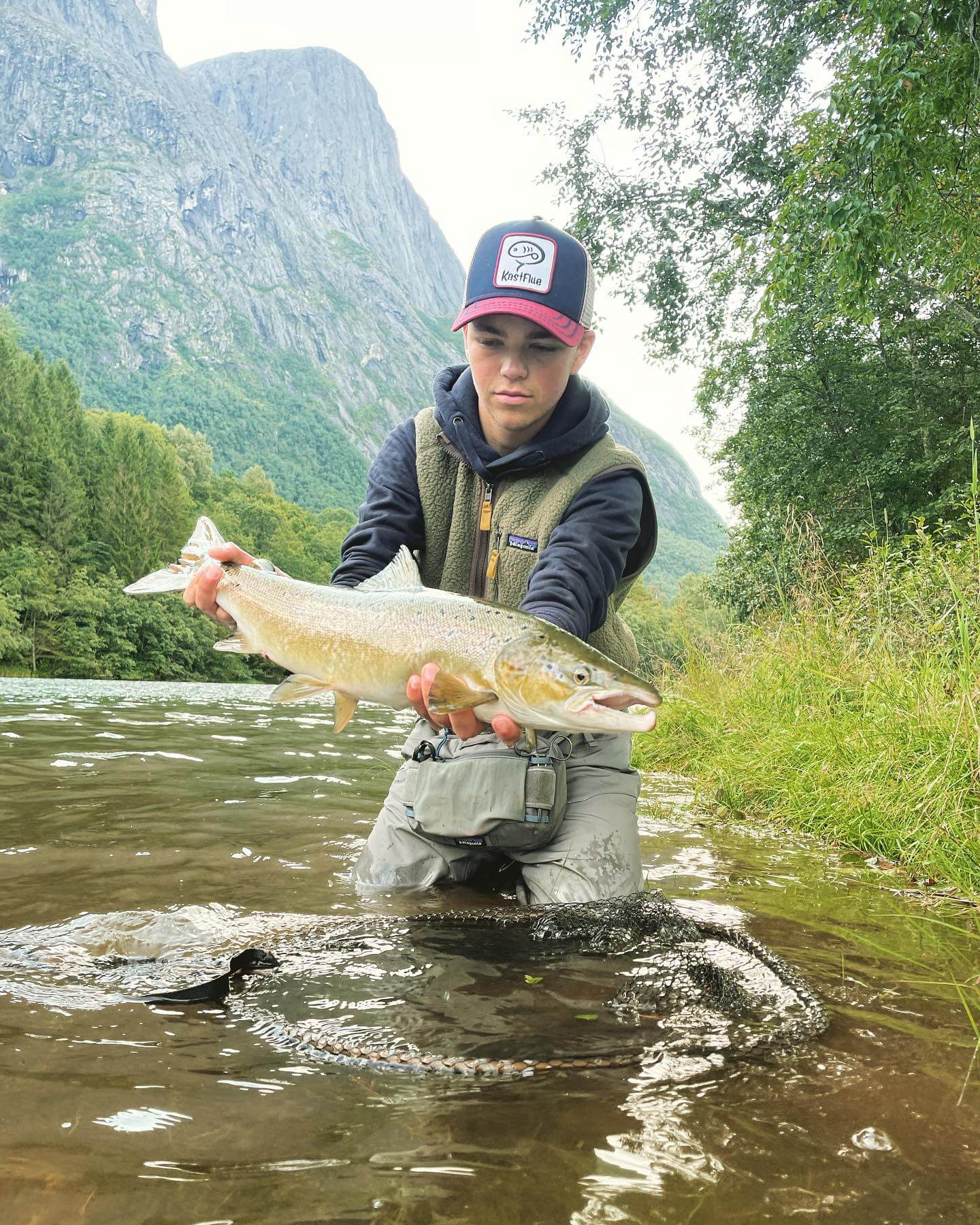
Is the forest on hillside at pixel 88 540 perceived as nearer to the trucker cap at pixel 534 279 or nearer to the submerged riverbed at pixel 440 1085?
the submerged riverbed at pixel 440 1085

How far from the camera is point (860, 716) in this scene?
5.65m

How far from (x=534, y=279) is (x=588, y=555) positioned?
1116 millimetres

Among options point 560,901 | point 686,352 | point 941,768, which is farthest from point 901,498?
point 560,901

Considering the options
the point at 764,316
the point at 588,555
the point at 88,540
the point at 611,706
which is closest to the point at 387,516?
the point at 588,555

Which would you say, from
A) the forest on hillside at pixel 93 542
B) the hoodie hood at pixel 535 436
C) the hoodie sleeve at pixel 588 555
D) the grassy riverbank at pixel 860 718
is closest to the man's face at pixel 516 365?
the hoodie hood at pixel 535 436

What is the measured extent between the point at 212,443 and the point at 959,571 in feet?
583

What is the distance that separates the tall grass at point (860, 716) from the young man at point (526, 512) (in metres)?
1.47

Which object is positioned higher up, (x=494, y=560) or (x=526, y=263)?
(x=526, y=263)

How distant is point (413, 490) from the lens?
4191 millimetres

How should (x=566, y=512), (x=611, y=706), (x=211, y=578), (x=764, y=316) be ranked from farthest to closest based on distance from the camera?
1. (x=764, y=316)
2. (x=566, y=512)
3. (x=211, y=578)
4. (x=611, y=706)

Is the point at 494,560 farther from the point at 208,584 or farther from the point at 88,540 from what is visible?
the point at 88,540

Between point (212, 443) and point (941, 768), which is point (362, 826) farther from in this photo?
point (212, 443)

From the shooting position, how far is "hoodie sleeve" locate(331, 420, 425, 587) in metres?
3.97

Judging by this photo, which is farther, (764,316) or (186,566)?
(764,316)
